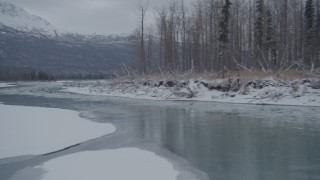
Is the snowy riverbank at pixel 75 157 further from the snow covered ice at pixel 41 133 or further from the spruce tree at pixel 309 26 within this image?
the spruce tree at pixel 309 26

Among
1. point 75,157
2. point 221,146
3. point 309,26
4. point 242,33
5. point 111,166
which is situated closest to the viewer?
point 111,166

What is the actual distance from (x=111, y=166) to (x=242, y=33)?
195 feet

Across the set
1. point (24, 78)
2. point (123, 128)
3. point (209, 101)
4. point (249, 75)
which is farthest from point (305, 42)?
point (24, 78)

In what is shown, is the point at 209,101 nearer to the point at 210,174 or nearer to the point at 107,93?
the point at 107,93

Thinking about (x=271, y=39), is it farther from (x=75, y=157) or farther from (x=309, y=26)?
(x=75, y=157)

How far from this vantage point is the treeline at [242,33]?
53.5 meters

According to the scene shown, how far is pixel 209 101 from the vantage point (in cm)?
3734

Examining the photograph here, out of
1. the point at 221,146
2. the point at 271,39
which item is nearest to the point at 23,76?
the point at 271,39

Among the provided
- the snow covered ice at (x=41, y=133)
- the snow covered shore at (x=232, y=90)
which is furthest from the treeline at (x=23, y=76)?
the snow covered ice at (x=41, y=133)

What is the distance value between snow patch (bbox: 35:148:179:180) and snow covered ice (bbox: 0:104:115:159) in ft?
6.08

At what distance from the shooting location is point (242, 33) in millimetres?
66938

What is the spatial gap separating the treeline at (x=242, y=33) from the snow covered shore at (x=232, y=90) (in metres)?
8.61

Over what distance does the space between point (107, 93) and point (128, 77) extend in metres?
4.72

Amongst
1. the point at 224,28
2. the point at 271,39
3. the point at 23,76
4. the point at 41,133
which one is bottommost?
the point at 41,133
